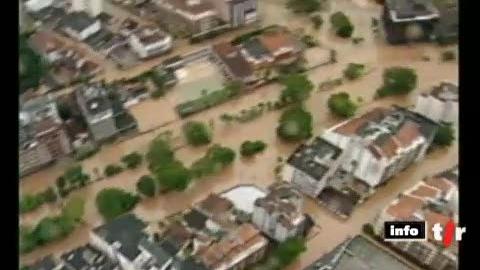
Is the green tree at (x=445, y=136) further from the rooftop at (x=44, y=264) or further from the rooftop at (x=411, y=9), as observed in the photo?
the rooftop at (x=44, y=264)

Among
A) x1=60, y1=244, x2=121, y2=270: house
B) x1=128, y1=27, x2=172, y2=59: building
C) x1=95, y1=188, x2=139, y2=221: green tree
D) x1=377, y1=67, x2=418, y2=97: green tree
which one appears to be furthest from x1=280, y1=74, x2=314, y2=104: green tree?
x1=60, y1=244, x2=121, y2=270: house

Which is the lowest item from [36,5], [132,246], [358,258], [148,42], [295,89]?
[358,258]

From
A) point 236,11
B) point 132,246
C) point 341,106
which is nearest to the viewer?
point 132,246

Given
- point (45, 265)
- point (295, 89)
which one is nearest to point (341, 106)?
point (295, 89)

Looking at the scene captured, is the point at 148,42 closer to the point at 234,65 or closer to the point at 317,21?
the point at 234,65

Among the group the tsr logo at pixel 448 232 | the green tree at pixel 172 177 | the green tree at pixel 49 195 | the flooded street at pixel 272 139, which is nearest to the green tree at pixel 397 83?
A: the flooded street at pixel 272 139

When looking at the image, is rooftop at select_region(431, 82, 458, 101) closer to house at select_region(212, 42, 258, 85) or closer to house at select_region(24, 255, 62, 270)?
house at select_region(212, 42, 258, 85)

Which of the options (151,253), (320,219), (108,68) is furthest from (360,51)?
(151,253)
